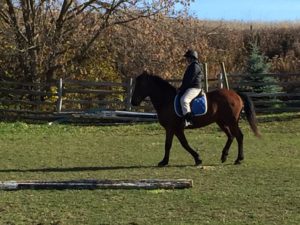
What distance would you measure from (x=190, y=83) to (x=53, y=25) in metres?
13.4

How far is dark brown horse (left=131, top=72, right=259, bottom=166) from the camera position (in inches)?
493

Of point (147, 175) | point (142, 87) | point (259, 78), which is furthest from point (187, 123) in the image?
point (259, 78)

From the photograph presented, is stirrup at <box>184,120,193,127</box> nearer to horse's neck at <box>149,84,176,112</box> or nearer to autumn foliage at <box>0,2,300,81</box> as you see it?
horse's neck at <box>149,84,176,112</box>

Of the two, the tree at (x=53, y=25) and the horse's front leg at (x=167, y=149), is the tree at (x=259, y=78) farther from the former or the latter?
the horse's front leg at (x=167, y=149)

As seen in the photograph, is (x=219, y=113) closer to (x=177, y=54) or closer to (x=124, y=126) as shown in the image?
(x=124, y=126)

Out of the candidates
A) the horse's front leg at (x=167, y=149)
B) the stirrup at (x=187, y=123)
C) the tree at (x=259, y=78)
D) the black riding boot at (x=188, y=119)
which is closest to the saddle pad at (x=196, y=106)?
the black riding boot at (x=188, y=119)

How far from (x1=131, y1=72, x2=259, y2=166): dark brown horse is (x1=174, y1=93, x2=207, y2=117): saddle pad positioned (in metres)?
0.13

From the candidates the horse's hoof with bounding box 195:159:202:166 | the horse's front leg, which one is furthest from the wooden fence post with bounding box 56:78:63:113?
the horse's hoof with bounding box 195:159:202:166

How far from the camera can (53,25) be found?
24.3m

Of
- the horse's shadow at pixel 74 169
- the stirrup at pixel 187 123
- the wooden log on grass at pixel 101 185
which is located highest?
the stirrup at pixel 187 123

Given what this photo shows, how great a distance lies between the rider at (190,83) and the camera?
39.5ft

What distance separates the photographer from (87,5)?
24438mm

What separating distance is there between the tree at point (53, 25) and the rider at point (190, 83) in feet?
41.0

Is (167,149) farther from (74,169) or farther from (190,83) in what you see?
(74,169)
